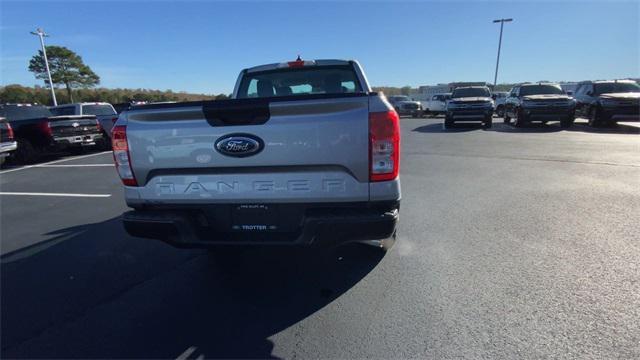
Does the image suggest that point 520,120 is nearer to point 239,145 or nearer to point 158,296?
point 239,145

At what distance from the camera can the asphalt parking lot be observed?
254 cm

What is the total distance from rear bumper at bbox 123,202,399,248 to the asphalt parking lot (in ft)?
1.99

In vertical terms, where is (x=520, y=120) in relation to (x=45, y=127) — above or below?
below

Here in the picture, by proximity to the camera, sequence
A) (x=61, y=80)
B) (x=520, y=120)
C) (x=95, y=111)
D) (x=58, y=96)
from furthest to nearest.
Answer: (x=58, y=96), (x=61, y=80), (x=520, y=120), (x=95, y=111)

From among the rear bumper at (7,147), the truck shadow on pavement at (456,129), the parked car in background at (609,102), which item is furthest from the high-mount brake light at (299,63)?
the parked car in background at (609,102)

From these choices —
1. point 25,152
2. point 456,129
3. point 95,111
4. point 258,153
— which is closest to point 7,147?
point 25,152

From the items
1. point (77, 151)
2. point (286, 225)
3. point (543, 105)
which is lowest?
point (77, 151)

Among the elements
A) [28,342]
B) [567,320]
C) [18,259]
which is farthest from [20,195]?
[567,320]

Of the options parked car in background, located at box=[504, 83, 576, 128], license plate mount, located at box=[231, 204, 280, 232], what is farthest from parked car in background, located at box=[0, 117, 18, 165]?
parked car in background, located at box=[504, 83, 576, 128]

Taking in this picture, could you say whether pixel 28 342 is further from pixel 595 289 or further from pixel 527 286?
pixel 595 289

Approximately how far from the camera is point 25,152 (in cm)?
1113

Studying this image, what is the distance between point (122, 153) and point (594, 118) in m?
18.3

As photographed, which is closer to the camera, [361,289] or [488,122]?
[361,289]

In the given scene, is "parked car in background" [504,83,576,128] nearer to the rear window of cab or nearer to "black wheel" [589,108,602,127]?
"black wheel" [589,108,602,127]
